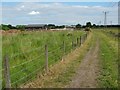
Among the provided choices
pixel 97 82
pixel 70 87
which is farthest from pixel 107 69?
pixel 70 87

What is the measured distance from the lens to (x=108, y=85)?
10.8 meters

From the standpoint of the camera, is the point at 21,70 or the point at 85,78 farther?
the point at 85,78

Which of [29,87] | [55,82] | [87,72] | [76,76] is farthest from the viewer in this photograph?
[87,72]

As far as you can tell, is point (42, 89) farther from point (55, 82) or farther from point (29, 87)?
point (55, 82)

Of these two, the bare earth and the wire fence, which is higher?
Answer: the wire fence

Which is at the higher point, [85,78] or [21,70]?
[21,70]

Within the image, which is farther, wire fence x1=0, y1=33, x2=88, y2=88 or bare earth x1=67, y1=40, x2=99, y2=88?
bare earth x1=67, y1=40, x2=99, y2=88

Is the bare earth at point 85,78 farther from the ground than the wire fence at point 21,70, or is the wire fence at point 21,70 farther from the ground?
the wire fence at point 21,70

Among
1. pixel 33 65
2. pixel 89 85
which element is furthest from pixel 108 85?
pixel 33 65

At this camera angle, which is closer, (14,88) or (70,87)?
(14,88)

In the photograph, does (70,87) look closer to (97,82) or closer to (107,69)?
(97,82)

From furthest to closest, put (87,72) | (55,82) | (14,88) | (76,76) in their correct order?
(87,72) → (76,76) → (55,82) → (14,88)

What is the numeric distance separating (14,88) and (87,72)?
509 cm

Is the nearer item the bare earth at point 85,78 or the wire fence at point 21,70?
the wire fence at point 21,70
